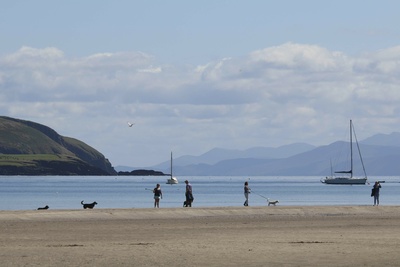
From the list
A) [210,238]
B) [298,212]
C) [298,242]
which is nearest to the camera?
[298,242]

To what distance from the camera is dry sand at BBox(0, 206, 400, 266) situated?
1099 inches

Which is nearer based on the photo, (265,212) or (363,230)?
(363,230)

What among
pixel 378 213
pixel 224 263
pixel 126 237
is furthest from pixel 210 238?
pixel 378 213

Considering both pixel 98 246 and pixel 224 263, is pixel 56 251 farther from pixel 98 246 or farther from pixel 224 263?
pixel 224 263

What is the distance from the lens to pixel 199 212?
5619 centimetres

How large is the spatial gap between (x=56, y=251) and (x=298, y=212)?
28.9 meters

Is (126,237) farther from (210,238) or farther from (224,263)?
(224,263)

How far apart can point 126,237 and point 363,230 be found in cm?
1042

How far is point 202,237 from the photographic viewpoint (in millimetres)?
37281

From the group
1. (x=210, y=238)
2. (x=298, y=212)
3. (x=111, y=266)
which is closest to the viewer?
(x=111, y=266)

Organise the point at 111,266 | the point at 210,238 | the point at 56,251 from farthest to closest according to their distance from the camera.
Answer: the point at 210,238, the point at 56,251, the point at 111,266

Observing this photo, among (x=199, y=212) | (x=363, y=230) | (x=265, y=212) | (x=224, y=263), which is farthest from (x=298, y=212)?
(x=224, y=263)

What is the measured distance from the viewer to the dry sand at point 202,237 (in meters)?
27.9

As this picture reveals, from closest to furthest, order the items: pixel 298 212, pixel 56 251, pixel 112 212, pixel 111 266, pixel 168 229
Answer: pixel 111 266
pixel 56 251
pixel 168 229
pixel 112 212
pixel 298 212
